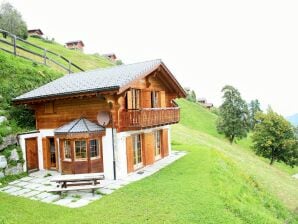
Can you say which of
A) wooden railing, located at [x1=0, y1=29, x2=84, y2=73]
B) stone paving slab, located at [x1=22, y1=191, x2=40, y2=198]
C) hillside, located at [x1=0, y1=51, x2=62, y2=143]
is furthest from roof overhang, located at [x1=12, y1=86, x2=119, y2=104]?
wooden railing, located at [x1=0, y1=29, x2=84, y2=73]

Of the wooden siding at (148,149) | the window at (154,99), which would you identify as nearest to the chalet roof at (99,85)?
the window at (154,99)

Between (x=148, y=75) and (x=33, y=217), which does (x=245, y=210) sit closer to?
(x=33, y=217)

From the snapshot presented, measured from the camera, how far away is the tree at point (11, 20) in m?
42.8

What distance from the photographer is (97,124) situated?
16.8m

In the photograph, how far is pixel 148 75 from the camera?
19.2 metres

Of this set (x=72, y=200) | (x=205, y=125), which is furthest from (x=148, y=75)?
(x=205, y=125)

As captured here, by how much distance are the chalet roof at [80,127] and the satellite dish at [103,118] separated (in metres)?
0.30

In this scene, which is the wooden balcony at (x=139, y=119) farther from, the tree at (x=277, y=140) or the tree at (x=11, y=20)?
the tree at (x=11, y=20)

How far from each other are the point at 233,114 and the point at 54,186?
35618mm

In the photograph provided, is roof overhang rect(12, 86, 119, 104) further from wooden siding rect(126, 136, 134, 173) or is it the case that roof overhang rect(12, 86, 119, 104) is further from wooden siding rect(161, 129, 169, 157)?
wooden siding rect(161, 129, 169, 157)

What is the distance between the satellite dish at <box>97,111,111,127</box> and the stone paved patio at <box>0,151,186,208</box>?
3.10 meters

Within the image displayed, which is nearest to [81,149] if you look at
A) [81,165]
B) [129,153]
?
[81,165]

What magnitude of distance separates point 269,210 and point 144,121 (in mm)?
8544

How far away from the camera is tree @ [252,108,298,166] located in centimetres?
3712
